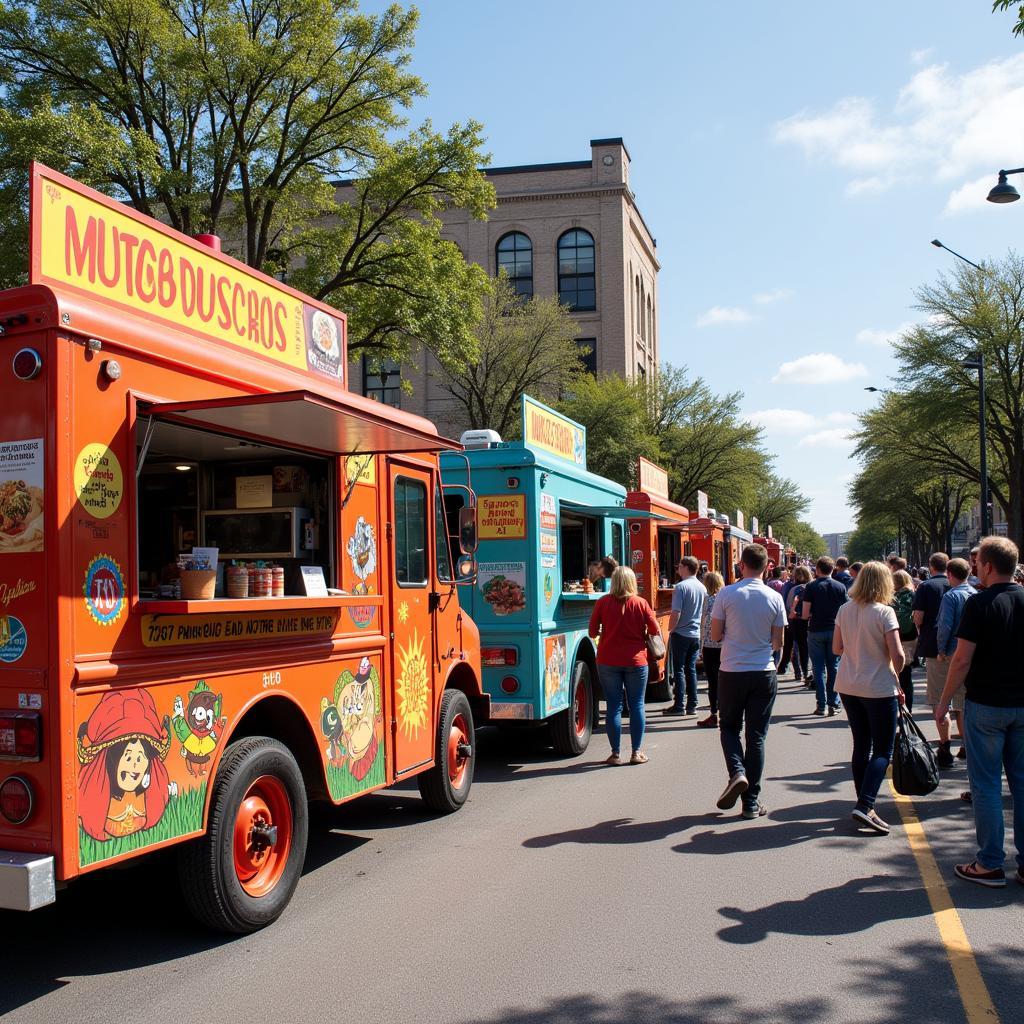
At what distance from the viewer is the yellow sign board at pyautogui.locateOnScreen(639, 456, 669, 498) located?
1502 cm

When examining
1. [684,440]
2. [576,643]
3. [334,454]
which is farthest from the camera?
[684,440]

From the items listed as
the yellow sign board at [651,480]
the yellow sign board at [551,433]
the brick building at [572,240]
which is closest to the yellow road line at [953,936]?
the yellow sign board at [551,433]

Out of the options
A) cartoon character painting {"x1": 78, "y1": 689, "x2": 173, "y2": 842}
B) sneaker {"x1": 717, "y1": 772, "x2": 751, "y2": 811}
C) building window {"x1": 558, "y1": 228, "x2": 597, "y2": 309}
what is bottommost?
sneaker {"x1": 717, "y1": 772, "x2": 751, "y2": 811}

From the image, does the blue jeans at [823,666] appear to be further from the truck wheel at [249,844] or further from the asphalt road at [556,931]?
the truck wheel at [249,844]

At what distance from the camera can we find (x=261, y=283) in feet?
20.0

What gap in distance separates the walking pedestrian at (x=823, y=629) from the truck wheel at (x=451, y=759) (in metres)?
6.08

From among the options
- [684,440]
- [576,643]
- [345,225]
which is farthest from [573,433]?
[684,440]

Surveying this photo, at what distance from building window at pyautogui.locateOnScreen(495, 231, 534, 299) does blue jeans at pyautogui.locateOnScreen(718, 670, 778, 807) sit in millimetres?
40735

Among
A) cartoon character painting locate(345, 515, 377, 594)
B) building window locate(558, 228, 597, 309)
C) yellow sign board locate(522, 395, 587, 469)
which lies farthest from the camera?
building window locate(558, 228, 597, 309)

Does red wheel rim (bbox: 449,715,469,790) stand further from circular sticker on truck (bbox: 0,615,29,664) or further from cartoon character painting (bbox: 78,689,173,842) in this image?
circular sticker on truck (bbox: 0,615,29,664)

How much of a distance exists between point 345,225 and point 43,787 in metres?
19.9

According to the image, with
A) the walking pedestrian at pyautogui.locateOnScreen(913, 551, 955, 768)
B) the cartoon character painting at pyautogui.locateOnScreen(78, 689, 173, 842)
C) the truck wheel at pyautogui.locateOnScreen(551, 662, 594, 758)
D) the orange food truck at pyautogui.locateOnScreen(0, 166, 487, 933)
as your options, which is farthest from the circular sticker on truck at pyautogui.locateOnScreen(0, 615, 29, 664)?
the walking pedestrian at pyautogui.locateOnScreen(913, 551, 955, 768)

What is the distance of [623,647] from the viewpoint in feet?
29.8

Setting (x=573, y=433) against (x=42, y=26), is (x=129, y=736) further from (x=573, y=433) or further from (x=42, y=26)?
(x=42, y=26)
